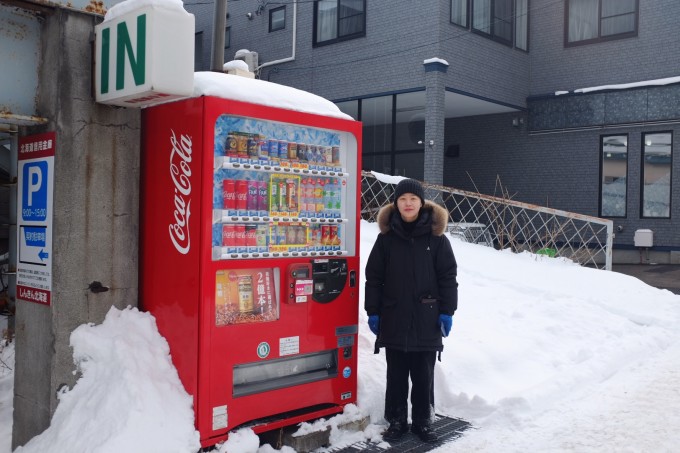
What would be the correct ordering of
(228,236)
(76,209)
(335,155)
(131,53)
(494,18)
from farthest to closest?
(494,18)
(335,155)
(228,236)
(76,209)
(131,53)

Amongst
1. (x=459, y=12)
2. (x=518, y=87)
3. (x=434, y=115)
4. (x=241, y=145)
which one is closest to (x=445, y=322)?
(x=241, y=145)

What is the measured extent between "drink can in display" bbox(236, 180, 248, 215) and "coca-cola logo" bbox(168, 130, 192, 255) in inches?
13.6

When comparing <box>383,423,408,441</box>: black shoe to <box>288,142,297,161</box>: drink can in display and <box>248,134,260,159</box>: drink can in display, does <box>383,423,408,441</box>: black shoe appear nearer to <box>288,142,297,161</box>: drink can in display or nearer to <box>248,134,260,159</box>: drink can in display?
<box>288,142,297,161</box>: drink can in display

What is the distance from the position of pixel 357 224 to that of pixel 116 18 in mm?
2200

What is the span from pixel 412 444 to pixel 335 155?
2.16m

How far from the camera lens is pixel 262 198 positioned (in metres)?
4.28

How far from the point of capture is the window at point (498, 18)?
15070 millimetres

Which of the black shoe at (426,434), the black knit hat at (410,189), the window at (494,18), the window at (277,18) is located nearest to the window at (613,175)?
the window at (494,18)

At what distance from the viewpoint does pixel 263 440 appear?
4328 millimetres

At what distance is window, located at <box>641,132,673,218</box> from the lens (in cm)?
1516

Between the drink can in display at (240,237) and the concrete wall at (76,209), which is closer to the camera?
the concrete wall at (76,209)

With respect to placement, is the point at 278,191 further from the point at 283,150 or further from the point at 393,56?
the point at 393,56

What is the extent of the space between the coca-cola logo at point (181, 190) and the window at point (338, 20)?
40.8 ft

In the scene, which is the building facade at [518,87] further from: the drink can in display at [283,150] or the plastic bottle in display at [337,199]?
→ the drink can in display at [283,150]
